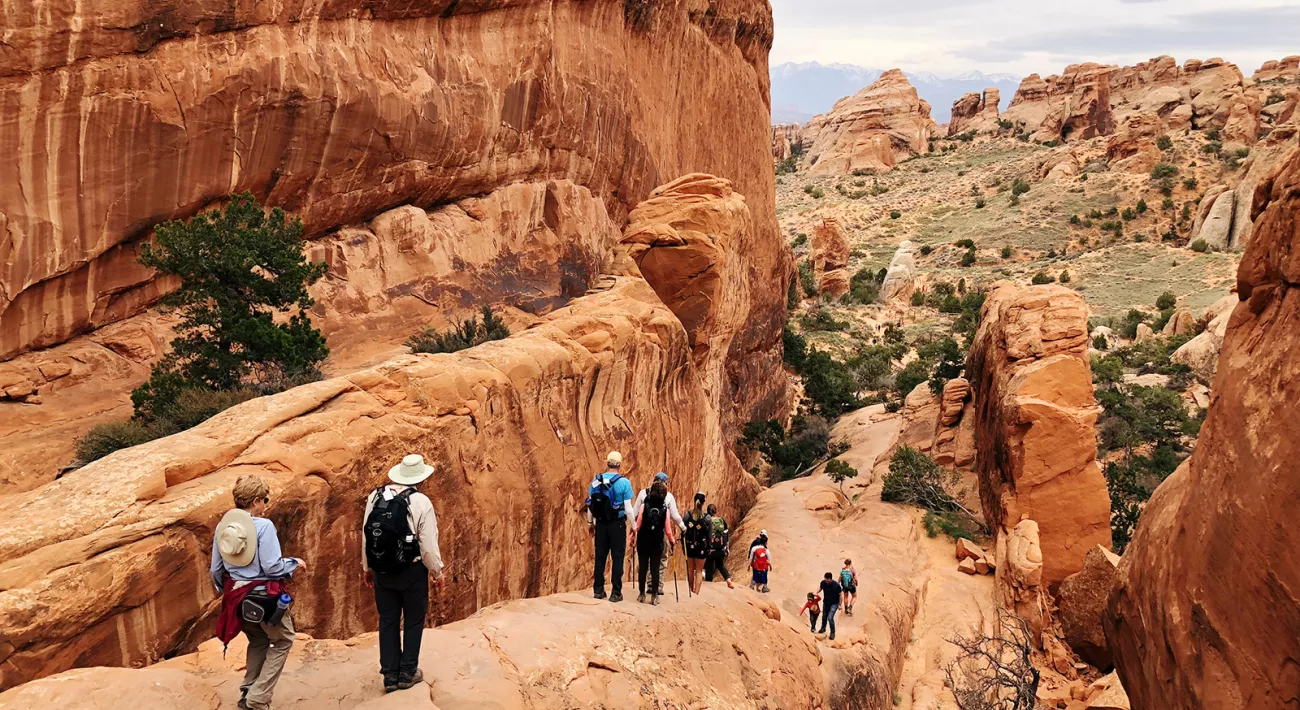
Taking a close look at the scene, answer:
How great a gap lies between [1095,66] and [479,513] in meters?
115

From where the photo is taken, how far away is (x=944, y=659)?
1683cm

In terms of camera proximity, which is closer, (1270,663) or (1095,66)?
(1270,663)

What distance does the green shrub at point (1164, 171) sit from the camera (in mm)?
61938

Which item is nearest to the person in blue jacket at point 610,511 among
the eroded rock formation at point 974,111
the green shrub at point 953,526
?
the green shrub at point 953,526

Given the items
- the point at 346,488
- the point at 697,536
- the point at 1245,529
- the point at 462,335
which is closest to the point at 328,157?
the point at 462,335

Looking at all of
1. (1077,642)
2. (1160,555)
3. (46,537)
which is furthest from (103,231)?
(1077,642)

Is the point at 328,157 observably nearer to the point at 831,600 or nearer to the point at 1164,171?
the point at 831,600

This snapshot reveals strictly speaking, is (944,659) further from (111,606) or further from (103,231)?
(103,231)

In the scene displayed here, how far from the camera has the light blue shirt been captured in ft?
18.3

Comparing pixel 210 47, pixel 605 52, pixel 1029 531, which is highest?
pixel 605 52

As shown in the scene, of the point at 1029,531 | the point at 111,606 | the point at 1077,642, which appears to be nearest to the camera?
the point at 111,606

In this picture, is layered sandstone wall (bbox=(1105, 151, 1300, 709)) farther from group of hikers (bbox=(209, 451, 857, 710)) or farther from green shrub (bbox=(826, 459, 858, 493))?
green shrub (bbox=(826, 459, 858, 493))

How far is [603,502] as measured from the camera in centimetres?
894

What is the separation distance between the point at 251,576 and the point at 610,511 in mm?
4242
